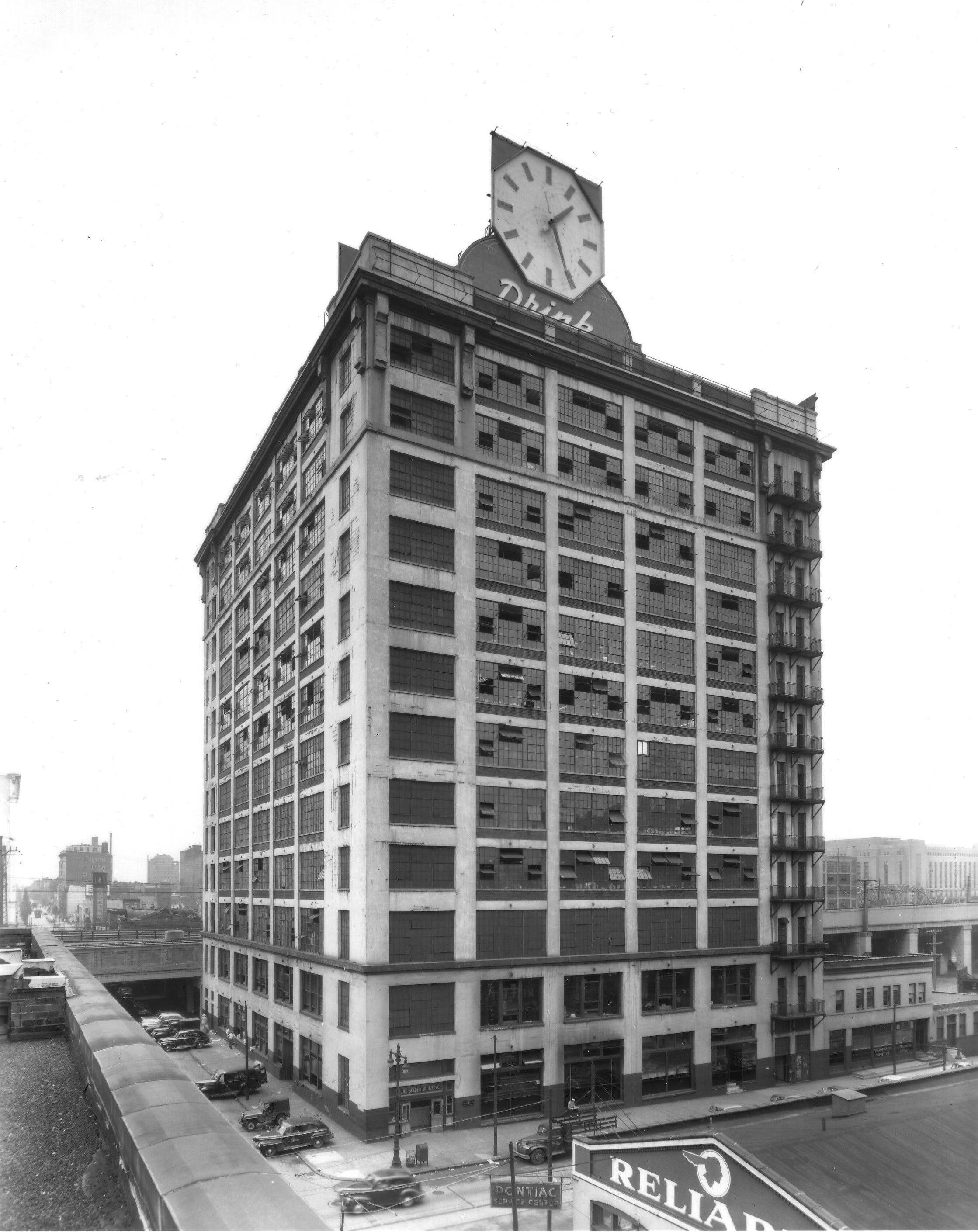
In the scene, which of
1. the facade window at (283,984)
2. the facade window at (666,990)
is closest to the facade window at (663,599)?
the facade window at (666,990)

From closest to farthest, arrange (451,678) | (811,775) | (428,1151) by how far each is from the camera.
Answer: (428,1151) → (451,678) → (811,775)

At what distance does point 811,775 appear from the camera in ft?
231

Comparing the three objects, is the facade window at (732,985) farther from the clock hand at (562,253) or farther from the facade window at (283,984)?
the clock hand at (562,253)

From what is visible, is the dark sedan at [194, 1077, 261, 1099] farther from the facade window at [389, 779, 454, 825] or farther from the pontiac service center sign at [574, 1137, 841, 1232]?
the pontiac service center sign at [574, 1137, 841, 1232]

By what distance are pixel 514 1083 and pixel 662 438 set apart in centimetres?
4095

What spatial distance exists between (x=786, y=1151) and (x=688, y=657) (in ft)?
112

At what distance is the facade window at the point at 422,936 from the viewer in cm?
5184

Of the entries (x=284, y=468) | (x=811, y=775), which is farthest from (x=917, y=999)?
(x=284, y=468)

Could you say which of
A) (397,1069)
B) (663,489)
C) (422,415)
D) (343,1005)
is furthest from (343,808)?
(663,489)

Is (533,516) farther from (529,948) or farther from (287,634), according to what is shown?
(529,948)

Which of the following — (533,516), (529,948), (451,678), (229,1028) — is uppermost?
(533,516)

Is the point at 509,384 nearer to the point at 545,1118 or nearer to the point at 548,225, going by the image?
the point at 548,225

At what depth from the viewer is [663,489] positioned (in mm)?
66188

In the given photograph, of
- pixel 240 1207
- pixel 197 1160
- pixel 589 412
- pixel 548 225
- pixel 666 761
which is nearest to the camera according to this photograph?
pixel 240 1207
